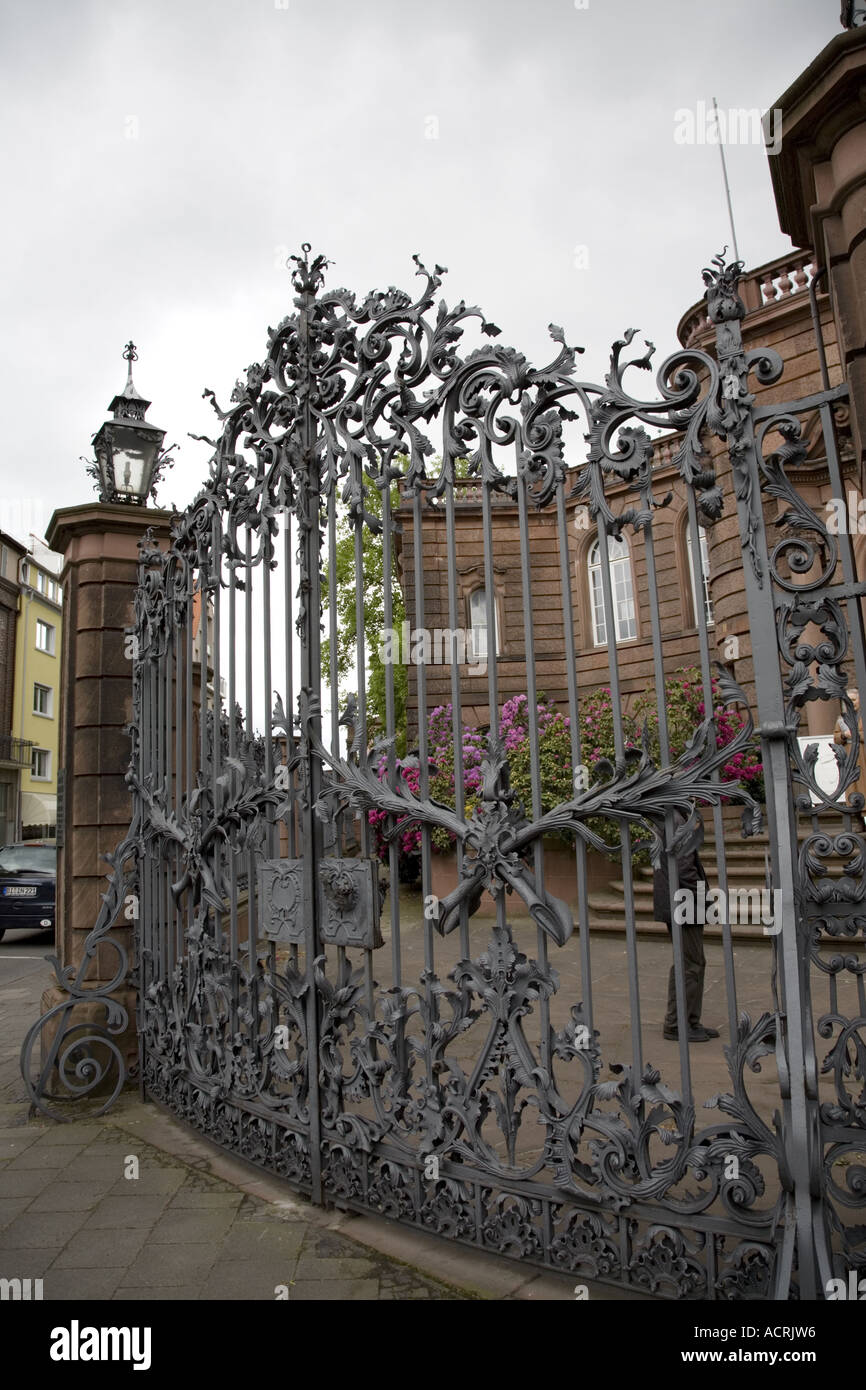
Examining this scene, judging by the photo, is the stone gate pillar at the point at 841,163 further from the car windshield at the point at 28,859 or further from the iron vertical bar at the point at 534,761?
the car windshield at the point at 28,859

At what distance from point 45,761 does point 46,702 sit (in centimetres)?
224

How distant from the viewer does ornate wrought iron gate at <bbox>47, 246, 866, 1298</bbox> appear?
97.6 inches

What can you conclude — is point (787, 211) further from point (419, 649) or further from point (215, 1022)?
point (215, 1022)

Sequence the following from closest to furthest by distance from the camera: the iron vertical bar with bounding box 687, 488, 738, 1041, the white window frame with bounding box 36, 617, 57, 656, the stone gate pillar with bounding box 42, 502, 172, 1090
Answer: the iron vertical bar with bounding box 687, 488, 738, 1041 < the stone gate pillar with bounding box 42, 502, 172, 1090 < the white window frame with bounding box 36, 617, 57, 656

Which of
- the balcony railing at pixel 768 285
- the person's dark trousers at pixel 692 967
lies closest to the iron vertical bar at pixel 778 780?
the person's dark trousers at pixel 692 967

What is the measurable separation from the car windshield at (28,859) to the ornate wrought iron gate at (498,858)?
363 inches

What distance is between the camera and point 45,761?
106 feet

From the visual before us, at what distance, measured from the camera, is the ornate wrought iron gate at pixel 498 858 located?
2.48m

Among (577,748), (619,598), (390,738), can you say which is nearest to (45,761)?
(619,598)

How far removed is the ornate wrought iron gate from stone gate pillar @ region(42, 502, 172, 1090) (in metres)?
0.93

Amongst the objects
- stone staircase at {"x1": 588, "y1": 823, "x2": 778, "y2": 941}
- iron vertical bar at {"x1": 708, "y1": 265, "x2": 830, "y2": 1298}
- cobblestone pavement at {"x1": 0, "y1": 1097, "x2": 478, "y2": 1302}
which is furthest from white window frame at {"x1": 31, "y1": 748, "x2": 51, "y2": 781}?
iron vertical bar at {"x1": 708, "y1": 265, "x2": 830, "y2": 1298}

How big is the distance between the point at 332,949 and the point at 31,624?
27050 millimetres

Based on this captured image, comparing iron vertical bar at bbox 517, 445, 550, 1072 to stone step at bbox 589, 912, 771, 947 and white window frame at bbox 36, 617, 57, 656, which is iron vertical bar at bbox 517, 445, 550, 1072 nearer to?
stone step at bbox 589, 912, 771, 947
